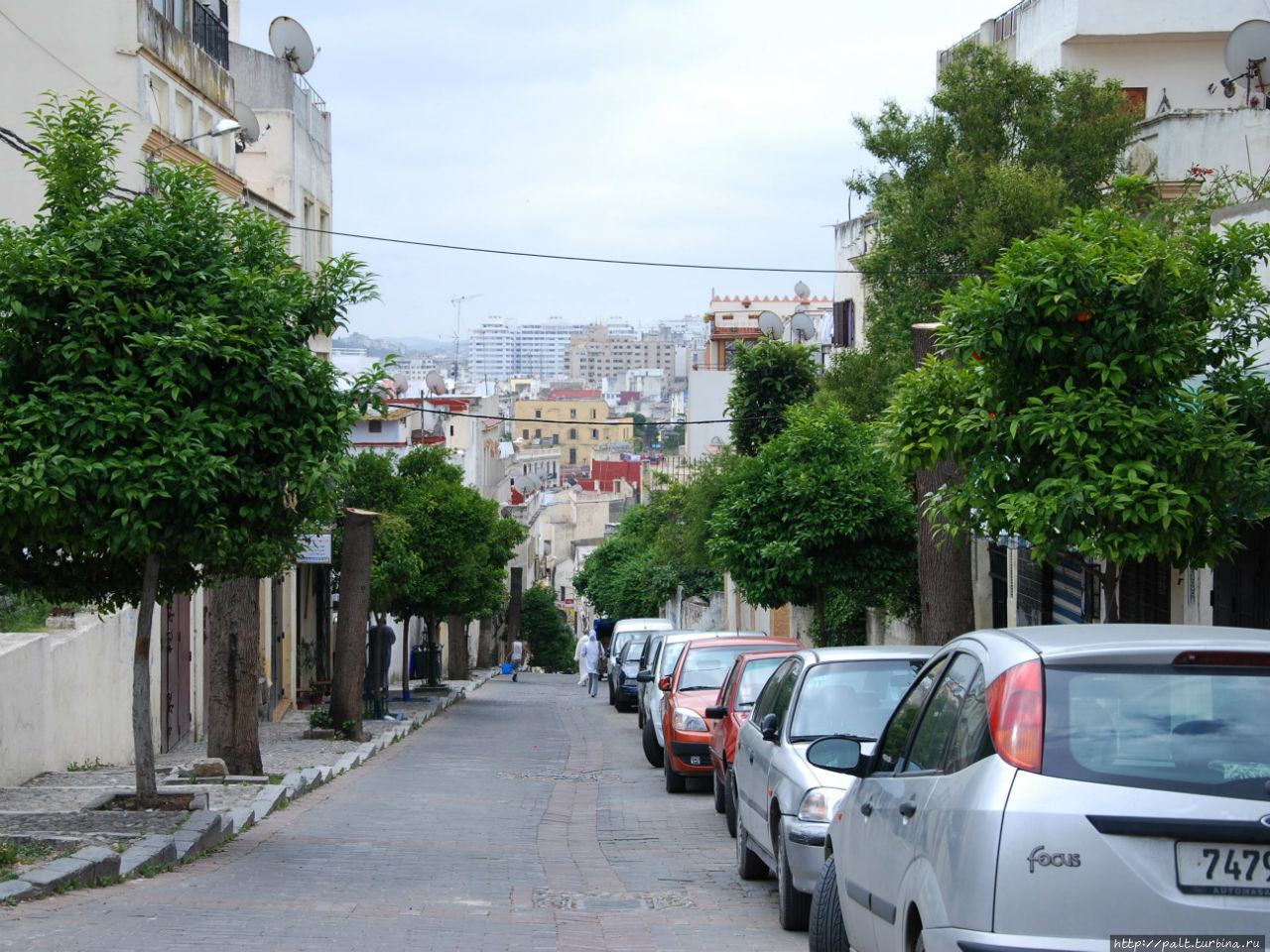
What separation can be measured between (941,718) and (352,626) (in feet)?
60.6

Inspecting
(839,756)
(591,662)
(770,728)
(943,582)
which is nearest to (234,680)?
(770,728)

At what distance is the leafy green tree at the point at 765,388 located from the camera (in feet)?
113

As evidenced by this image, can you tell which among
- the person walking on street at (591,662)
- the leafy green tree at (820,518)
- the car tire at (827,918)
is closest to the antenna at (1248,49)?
the leafy green tree at (820,518)

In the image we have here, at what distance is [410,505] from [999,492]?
23.5 metres

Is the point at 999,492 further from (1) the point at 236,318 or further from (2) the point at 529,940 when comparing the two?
(1) the point at 236,318

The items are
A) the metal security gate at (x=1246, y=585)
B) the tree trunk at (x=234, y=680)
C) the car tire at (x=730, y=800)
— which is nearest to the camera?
the car tire at (x=730, y=800)

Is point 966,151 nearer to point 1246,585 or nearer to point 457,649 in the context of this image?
point 1246,585

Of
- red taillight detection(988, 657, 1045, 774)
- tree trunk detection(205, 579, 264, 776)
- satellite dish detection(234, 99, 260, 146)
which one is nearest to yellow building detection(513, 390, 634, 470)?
satellite dish detection(234, 99, 260, 146)


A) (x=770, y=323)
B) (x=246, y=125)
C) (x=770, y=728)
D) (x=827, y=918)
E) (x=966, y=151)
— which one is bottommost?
(x=827, y=918)

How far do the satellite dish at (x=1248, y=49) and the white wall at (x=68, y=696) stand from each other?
16.7 m

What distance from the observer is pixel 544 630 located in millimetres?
78125

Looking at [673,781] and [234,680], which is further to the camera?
[673,781]

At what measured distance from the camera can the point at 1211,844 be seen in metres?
3.95

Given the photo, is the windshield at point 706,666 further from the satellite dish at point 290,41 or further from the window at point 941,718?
the satellite dish at point 290,41
